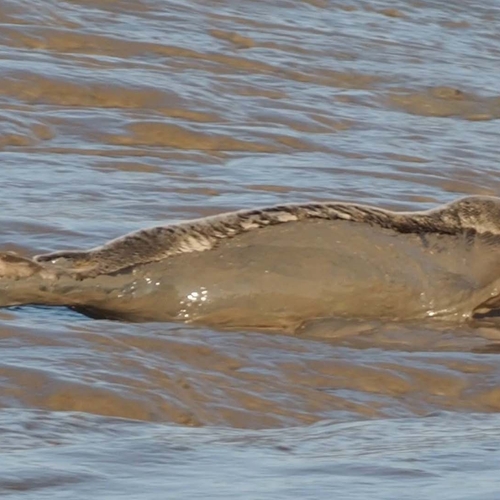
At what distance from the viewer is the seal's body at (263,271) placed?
6.80 m

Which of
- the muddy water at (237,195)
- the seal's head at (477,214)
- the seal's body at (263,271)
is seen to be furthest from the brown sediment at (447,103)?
the seal's body at (263,271)

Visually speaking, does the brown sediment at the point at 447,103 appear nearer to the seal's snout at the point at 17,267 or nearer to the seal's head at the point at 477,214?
the seal's head at the point at 477,214

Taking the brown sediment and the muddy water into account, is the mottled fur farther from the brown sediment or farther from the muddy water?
the brown sediment

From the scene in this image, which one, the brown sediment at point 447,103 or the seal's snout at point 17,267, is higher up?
the seal's snout at point 17,267

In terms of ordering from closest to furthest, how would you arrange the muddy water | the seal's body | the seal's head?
the muddy water → the seal's body → the seal's head

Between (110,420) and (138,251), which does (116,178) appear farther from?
(110,420)

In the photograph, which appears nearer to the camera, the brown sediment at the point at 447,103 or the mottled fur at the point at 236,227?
the mottled fur at the point at 236,227

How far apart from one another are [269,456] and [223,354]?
1.32 metres

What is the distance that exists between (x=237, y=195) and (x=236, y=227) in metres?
Answer: 2.48

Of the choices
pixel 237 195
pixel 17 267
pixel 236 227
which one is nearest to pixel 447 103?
pixel 237 195

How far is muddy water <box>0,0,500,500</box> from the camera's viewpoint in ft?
16.7

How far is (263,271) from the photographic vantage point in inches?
274

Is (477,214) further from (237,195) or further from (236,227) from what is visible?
(237,195)

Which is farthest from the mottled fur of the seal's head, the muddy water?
the muddy water
